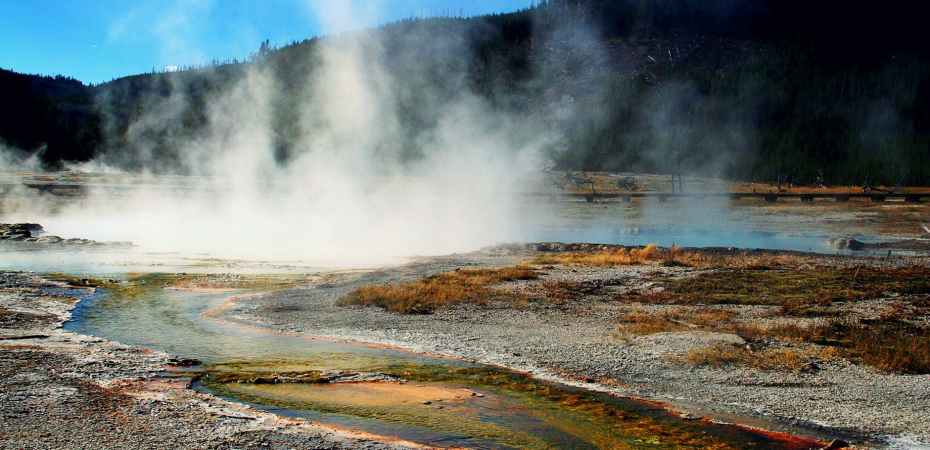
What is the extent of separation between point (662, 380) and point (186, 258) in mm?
17682

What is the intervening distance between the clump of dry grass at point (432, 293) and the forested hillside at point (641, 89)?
138ft

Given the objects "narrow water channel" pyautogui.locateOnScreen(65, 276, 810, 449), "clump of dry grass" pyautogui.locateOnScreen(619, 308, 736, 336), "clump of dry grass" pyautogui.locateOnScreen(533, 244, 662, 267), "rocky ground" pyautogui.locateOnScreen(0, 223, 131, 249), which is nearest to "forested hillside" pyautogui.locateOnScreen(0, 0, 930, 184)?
"rocky ground" pyautogui.locateOnScreen(0, 223, 131, 249)

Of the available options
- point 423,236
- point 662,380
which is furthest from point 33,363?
point 423,236

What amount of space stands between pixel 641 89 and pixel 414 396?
4278 inches

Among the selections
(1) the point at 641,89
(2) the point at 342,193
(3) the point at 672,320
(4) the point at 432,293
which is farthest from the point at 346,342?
(1) the point at 641,89

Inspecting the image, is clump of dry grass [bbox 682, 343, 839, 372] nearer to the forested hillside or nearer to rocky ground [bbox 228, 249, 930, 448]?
rocky ground [bbox 228, 249, 930, 448]

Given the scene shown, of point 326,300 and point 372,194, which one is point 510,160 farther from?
point 326,300

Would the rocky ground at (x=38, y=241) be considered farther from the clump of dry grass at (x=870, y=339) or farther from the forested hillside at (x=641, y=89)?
the forested hillside at (x=641, y=89)

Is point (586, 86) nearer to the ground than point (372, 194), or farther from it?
farther from it

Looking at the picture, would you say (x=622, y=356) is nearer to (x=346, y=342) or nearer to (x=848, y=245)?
(x=346, y=342)

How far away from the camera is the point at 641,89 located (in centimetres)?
11231

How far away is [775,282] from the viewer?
55.8 feet

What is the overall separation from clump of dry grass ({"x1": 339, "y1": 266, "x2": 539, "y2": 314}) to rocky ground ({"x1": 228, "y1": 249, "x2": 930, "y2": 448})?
417 millimetres

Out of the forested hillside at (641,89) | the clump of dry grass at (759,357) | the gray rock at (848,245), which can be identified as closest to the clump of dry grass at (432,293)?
the clump of dry grass at (759,357)
